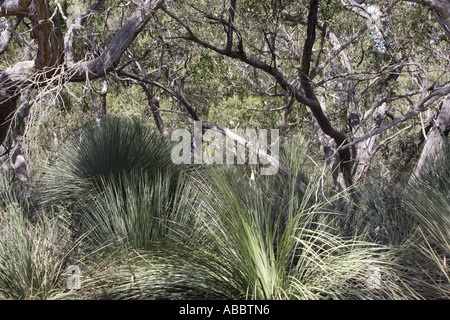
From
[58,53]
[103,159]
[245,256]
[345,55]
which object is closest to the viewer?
[245,256]

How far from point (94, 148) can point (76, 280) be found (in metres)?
3.19

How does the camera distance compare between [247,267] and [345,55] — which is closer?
[247,267]

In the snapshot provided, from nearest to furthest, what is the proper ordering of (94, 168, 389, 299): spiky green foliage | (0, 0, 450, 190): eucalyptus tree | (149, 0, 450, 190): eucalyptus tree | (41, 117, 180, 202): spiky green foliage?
(94, 168, 389, 299): spiky green foliage, (0, 0, 450, 190): eucalyptus tree, (149, 0, 450, 190): eucalyptus tree, (41, 117, 180, 202): spiky green foliage

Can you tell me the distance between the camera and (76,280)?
316 cm

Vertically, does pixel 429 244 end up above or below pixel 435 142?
below

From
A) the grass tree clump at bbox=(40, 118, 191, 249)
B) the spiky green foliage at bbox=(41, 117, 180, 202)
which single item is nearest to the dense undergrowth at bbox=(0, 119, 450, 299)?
the grass tree clump at bbox=(40, 118, 191, 249)

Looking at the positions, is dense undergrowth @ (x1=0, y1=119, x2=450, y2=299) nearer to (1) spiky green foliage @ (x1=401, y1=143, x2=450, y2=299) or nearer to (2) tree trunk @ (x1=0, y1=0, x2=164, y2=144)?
(1) spiky green foliage @ (x1=401, y1=143, x2=450, y2=299)

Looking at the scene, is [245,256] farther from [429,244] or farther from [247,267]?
[429,244]

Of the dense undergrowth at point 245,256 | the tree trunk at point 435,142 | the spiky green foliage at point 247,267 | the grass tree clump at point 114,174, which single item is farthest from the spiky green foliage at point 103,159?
the tree trunk at point 435,142

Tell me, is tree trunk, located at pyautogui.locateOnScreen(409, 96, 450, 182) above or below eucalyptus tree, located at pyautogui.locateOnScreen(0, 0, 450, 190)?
below

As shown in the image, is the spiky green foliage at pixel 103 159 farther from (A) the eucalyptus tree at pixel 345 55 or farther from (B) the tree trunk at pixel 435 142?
(B) the tree trunk at pixel 435 142

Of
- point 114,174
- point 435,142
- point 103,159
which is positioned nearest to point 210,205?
point 114,174

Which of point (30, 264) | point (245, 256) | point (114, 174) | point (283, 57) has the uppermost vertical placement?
point (283, 57)
